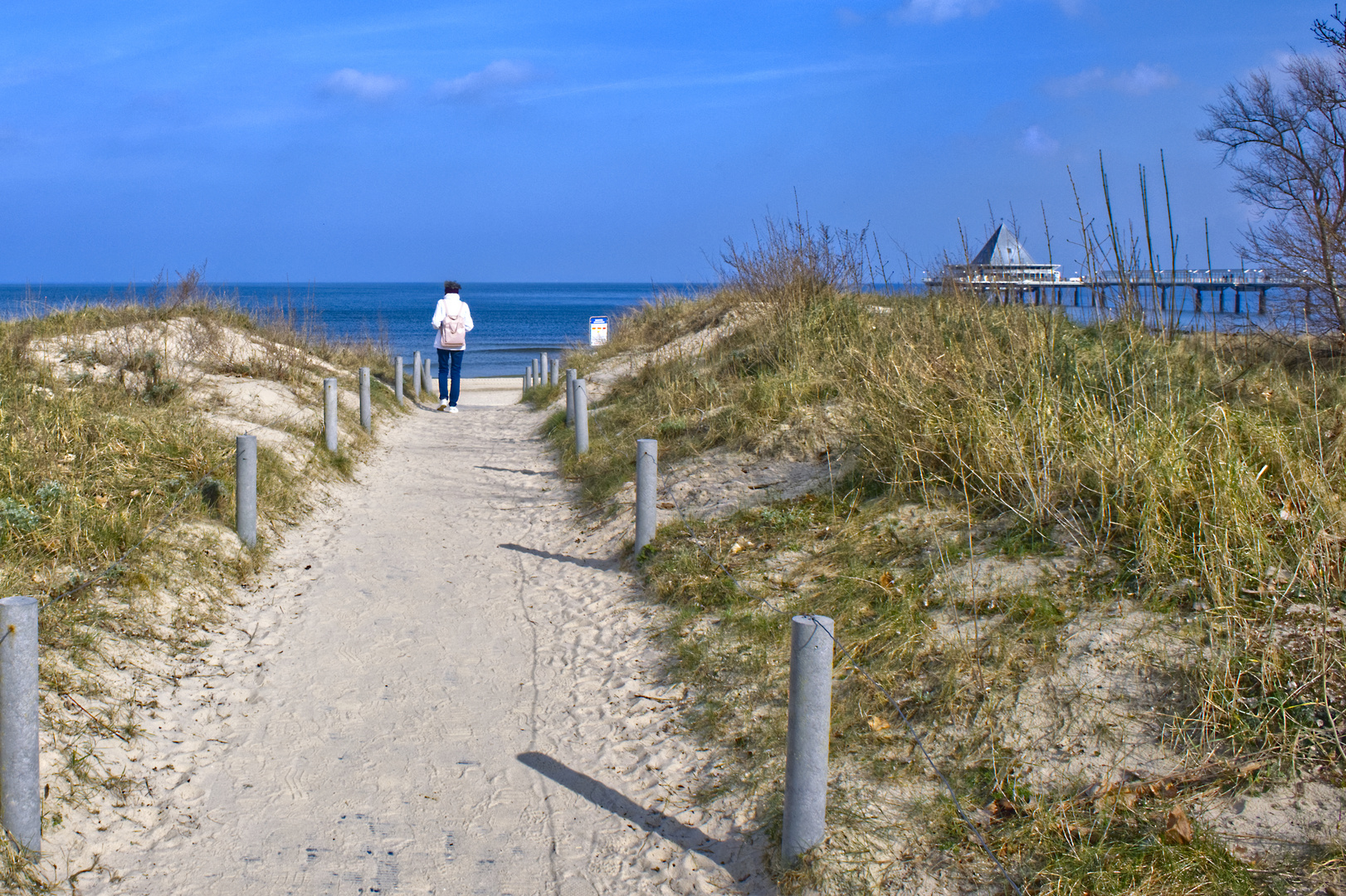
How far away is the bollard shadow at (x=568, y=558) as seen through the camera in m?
7.99

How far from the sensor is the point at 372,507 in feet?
32.7

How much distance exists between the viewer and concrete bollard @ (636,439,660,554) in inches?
296

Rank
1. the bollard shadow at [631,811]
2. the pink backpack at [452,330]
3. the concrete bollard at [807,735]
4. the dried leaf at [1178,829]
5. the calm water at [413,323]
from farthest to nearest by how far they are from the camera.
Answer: the calm water at [413,323] → the pink backpack at [452,330] → the bollard shadow at [631,811] → the concrete bollard at [807,735] → the dried leaf at [1178,829]

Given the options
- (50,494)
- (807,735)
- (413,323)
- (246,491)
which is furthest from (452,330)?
(413,323)

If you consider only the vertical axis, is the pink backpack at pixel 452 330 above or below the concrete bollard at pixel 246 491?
above

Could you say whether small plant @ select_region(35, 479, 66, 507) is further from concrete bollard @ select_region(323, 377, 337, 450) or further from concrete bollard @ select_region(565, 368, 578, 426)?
concrete bollard @ select_region(565, 368, 578, 426)

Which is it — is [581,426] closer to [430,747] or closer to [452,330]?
[452,330]

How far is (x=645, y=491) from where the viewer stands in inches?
300

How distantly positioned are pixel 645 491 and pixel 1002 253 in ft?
16.7

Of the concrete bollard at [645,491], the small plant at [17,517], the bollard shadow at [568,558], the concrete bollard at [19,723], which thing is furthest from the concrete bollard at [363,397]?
the concrete bollard at [19,723]

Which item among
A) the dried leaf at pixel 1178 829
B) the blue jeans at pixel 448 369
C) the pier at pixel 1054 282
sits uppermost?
the pier at pixel 1054 282

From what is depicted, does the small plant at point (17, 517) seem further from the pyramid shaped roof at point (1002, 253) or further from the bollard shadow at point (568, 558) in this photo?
the pyramid shaped roof at point (1002, 253)

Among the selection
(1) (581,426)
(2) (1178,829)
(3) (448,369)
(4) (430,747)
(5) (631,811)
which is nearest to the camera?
(2) (1178,829)

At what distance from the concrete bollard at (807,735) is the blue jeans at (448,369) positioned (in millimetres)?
15072
